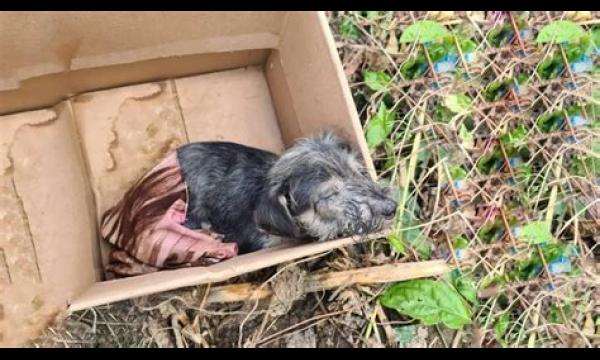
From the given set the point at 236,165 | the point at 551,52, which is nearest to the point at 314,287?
the point at 236,165

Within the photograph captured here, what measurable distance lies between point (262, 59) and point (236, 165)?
833 millimetres

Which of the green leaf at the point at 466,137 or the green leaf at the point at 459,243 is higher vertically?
the green leaf at the point at 466,137

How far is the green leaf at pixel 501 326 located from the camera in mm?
3549

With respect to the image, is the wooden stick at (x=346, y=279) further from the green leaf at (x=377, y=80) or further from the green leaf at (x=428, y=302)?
the green leaf at (x=377, y=80)

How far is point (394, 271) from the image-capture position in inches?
134

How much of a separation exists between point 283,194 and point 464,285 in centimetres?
129

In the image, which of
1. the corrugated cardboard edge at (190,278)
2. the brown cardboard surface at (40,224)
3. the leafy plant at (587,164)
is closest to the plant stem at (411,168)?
the corrugated cardboard edge at (190,278)

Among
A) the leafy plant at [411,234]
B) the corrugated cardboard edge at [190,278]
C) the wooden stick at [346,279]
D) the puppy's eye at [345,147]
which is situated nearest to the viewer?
the corrugated cardboard edge at [190,278]

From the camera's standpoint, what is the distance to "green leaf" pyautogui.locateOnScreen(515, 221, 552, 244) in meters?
3.75

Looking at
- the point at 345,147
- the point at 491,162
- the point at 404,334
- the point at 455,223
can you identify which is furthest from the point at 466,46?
the point at 404,334

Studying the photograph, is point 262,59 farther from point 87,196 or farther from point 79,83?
point 87,196

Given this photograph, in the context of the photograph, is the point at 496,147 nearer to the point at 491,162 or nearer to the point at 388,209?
the point at 491,162

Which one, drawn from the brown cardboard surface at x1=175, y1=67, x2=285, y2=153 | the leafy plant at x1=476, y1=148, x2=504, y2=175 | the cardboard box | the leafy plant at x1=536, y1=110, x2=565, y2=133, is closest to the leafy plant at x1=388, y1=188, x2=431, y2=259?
the leafy plant at x1=476, y1=148, x2=504, y2=175

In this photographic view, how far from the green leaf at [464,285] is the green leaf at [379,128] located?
917 millimetres
